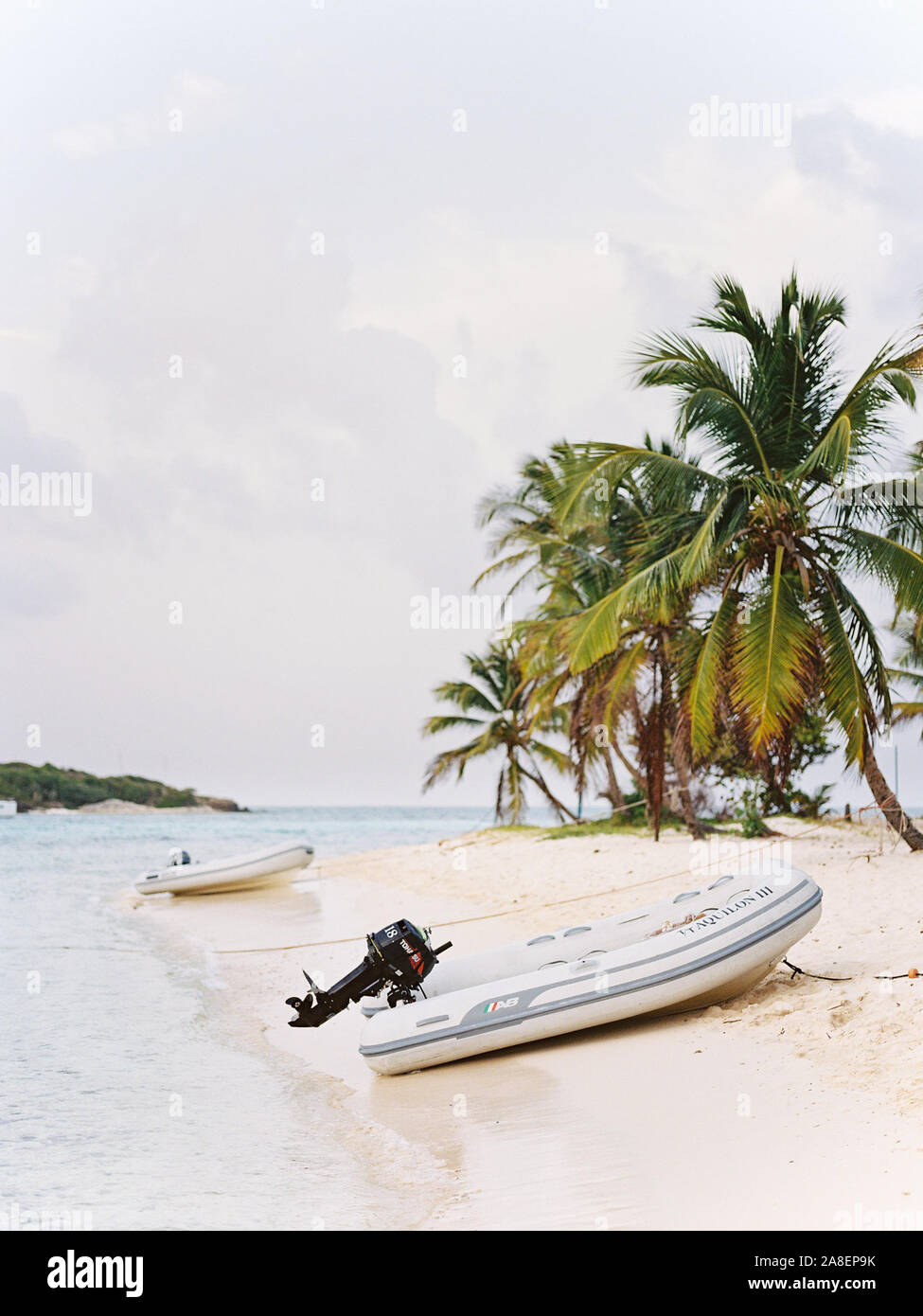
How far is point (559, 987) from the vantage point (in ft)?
21.3

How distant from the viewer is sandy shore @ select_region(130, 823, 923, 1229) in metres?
4.13

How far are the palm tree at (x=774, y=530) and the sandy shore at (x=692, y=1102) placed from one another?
195 cm

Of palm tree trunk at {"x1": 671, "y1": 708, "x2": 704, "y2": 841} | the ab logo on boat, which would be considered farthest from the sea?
palm tree trunk at {"x1": 671, "y1": 708, "x2": 704, "y2": 841}

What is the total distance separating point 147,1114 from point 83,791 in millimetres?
67324

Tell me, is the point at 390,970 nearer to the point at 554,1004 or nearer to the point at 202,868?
the point at 554,1004

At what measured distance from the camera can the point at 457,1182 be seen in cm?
465

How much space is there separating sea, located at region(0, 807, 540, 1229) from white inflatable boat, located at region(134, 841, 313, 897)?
5.86 meters

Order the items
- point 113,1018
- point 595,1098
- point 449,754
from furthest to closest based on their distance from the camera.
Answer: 1. point 449,754
2. point 113,1018
3. point 595,1098

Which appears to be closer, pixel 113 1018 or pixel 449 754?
pixel 113 1018

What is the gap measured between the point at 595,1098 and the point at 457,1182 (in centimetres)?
121
